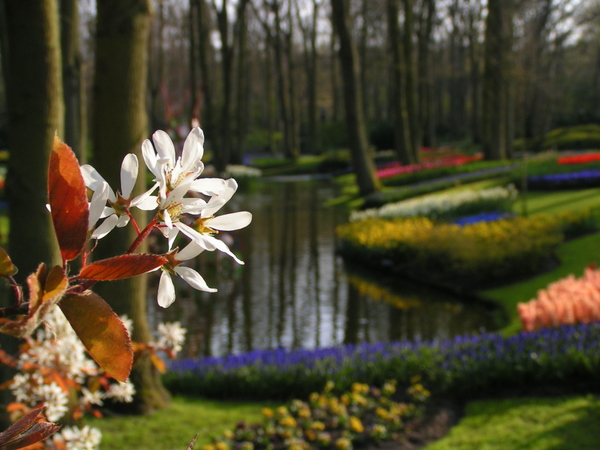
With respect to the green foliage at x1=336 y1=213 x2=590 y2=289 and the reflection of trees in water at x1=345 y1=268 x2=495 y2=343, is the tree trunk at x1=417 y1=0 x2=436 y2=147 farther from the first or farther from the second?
the reflection of trees in water at x1=345 y1=268 x2=495 y2=343

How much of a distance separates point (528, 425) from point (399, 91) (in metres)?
17.8

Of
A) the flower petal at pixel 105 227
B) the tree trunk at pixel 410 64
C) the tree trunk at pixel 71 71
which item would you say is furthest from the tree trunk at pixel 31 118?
the tree trunk at pixel 410 64

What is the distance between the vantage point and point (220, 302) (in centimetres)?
894

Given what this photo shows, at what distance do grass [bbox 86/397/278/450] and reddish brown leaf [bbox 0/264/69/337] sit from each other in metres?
3.47

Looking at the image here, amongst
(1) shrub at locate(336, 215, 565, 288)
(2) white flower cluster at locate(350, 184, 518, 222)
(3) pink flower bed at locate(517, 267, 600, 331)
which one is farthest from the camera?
(2) white flower cluster at locate(350, 184, 518, 222)

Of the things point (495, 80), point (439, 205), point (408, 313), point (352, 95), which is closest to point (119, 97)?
point (408, 313)

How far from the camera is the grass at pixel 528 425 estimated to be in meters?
3.97

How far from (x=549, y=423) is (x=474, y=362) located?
2.80 feet

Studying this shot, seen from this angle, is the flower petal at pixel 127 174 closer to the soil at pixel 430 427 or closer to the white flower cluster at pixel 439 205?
the soil at pixel 430 427

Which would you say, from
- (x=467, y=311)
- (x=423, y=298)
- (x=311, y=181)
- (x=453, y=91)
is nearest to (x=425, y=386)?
(x=467, y=311)

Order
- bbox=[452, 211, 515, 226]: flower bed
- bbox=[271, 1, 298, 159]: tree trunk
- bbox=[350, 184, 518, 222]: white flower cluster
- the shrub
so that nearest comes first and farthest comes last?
the shrub, bbox=[452, 211, 515, 226]: flower bed, bbox=[350, 184, 518, 222]: white flower cluster, bbox=[271, 1, 298, 159]: tree trunk

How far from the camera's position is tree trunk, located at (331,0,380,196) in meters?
16.5

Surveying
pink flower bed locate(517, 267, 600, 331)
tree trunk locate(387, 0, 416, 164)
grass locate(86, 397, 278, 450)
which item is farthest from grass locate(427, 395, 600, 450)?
tree trunk locate(387, 0, 416, 164)

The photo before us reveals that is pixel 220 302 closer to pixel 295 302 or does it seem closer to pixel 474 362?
pixel 295 302
